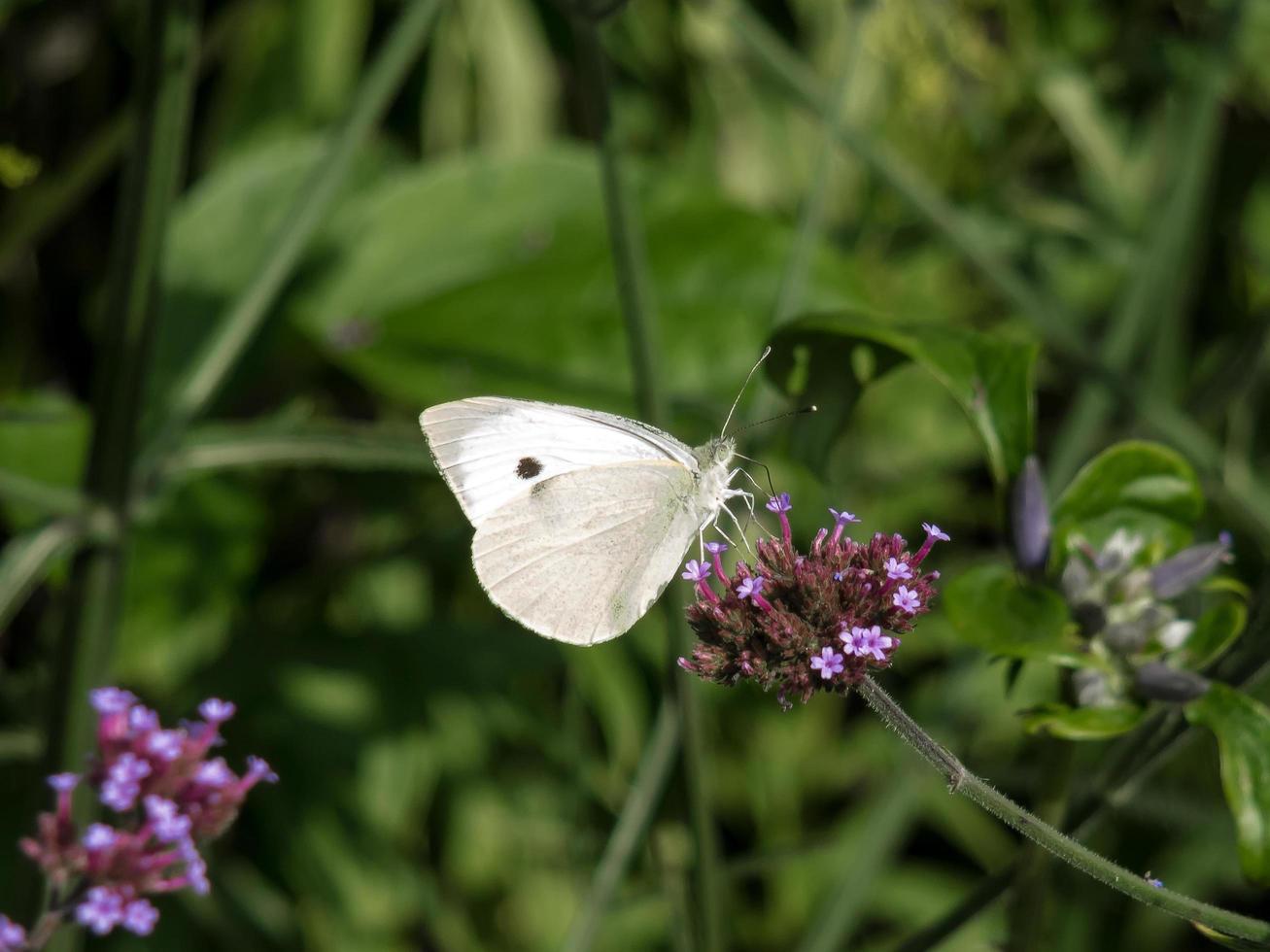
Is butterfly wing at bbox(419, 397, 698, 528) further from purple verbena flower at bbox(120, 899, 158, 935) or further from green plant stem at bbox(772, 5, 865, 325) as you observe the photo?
purple verbena flower at bbox(120, 899, 158, 935)

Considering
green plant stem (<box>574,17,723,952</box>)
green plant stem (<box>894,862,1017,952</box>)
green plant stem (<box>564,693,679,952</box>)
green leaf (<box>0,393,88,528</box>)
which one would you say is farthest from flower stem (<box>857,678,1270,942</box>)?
green leaf (<box>0,393,88,528</box>)

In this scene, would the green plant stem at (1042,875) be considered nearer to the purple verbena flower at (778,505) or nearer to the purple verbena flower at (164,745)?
the purple verbena flower at (778,505)

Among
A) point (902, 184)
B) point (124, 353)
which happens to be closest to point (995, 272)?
point (902, 184)

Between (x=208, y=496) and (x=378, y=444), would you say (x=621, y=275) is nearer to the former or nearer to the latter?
(x=378, y=444)

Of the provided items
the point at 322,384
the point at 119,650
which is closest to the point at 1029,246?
the point at 322,384

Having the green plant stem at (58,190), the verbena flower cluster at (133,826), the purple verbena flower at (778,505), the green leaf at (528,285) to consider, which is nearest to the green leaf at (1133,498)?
the purple verbena flower at (778,505)

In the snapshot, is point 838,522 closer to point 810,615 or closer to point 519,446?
point 810,615

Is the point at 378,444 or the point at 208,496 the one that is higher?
the point at 378,444
